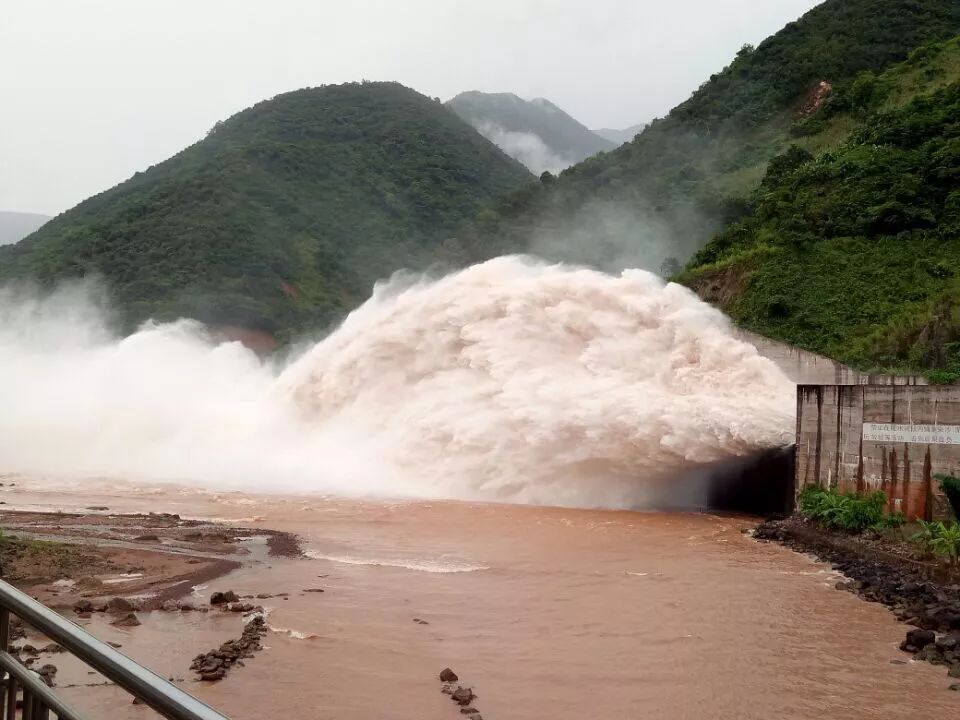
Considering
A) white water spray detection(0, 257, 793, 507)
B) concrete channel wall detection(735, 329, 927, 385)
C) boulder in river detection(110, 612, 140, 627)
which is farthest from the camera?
concrete channel wall detection(735, 329, 927, 385)

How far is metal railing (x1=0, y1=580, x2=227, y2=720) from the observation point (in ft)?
6.40

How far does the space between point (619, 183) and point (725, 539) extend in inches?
1881

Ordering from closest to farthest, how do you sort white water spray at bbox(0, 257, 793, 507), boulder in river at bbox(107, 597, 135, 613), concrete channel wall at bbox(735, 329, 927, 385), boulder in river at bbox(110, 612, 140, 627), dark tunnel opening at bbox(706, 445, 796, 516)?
1. boulder in river at bbox(110, 612, 140, 627)
2. boulder in river at bbox(107, 597, 135, 613)
3. white water spray at bbox(0, 257, 793, 507)
4. dark tunnel opening at bbox(706, 445, 796, 516)
5. concrete channel wall at bbox(735, 329, 927, 385)

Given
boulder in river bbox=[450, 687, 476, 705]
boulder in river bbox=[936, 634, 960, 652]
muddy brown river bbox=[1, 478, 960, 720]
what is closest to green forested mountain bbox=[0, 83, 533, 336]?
muddy brown river bbox=[1, 478, 960, 720]

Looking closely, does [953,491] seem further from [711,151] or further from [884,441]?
[711,151]

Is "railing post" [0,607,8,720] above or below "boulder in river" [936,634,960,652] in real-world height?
above

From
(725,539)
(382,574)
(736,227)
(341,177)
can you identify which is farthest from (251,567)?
(341,177)

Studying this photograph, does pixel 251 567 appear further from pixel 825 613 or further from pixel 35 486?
pixel 35 486

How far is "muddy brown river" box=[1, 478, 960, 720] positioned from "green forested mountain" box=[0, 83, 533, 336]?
54.2 metres

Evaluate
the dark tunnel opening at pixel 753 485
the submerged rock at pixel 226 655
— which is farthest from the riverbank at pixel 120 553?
the dark tunnel opening at pixel 753 485

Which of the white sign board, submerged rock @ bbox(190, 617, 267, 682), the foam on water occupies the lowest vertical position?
the foam on water

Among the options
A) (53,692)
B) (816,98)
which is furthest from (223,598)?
(816,98)

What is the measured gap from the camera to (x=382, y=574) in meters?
12.6

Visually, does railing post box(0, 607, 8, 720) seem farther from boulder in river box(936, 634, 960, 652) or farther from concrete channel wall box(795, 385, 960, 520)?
concrete channel wall box(795, 385, 960, 520)
